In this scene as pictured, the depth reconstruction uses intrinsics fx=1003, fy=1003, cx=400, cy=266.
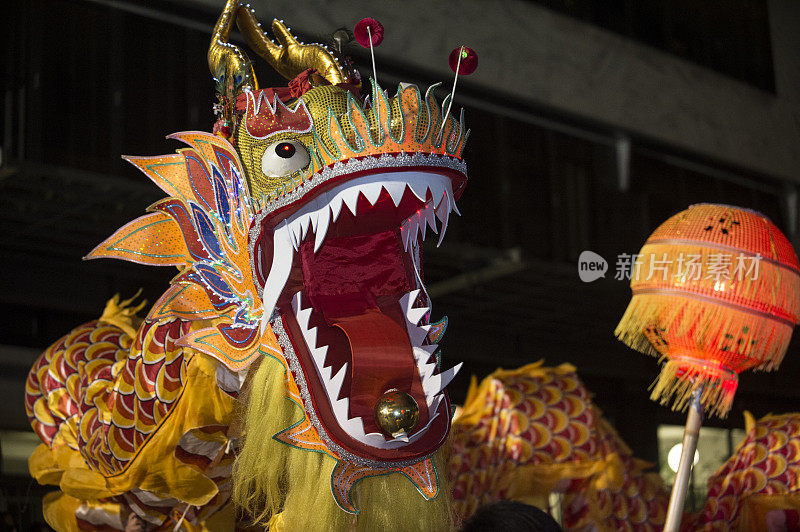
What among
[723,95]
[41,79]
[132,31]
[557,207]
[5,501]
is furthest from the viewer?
[723,95]

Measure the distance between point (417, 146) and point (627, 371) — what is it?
5501 mm

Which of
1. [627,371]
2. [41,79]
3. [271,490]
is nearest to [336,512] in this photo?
[271,490]

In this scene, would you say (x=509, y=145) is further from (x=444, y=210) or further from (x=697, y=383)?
(x=444, y=210)

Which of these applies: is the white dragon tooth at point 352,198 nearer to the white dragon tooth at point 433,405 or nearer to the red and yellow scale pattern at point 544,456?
the white dragon tooth at point 433,405

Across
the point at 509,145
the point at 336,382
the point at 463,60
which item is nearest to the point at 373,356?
the point at 336,382

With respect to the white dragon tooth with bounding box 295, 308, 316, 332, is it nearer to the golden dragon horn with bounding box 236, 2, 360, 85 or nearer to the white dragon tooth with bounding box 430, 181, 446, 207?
the white dragon tooth with bounding box 430, 181, 446, 207

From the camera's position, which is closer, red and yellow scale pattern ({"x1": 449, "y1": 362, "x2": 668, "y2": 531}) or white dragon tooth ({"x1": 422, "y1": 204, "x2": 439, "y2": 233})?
white dragon tooth ({"x1": 422, "y1": 204, "x2": 439, "y2": 233})

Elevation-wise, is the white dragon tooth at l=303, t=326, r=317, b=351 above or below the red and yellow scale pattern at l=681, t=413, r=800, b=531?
above

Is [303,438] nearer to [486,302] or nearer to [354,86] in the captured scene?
[354,86]

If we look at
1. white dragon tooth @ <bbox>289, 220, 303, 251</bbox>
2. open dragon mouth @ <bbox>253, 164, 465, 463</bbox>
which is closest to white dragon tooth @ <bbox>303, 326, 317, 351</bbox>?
open dragon mouth @ <bbox>253, 164, 465, 463</bbox>

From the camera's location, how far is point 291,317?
1.65 meters

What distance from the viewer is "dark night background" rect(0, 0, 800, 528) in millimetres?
3859

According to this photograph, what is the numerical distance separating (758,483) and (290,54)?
5.72 feet

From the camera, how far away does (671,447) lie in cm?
671
